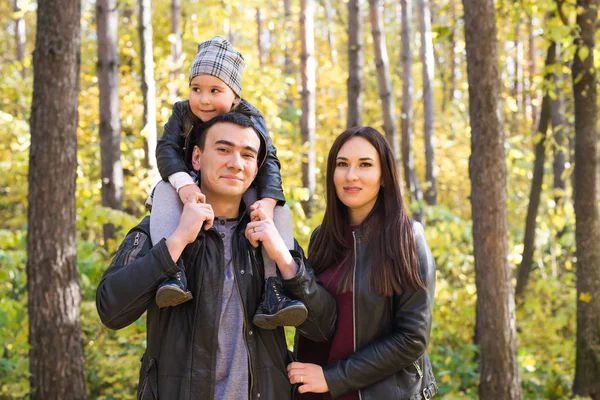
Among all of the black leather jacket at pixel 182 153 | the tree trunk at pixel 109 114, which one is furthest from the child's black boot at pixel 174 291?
the tree trunk at pixel 109 114

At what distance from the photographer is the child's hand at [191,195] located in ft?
7.80

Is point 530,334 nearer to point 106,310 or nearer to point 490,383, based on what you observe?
point 490,383

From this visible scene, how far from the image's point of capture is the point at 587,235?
247 inches

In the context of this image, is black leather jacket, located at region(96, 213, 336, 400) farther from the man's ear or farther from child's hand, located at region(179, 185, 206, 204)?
the man's ear

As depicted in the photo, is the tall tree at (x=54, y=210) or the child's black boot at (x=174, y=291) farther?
the tall tree at (x=54, y=210)

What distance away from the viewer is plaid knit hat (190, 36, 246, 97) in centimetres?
279

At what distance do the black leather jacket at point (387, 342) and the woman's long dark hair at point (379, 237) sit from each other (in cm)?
5

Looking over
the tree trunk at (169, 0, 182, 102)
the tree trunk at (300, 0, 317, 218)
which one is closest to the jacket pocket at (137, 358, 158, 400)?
the tree trunk at (169, 0, 182, 102)

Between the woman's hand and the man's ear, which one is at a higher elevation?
the man's ear

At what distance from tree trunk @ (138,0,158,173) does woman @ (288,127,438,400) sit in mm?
7123

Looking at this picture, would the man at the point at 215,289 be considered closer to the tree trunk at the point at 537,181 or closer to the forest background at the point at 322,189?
the forest background at the point at 322,189

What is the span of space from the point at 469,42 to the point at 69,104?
3298 mm

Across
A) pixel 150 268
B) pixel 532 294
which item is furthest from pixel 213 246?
pixel 532 294

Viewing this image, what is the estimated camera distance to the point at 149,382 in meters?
2.33
